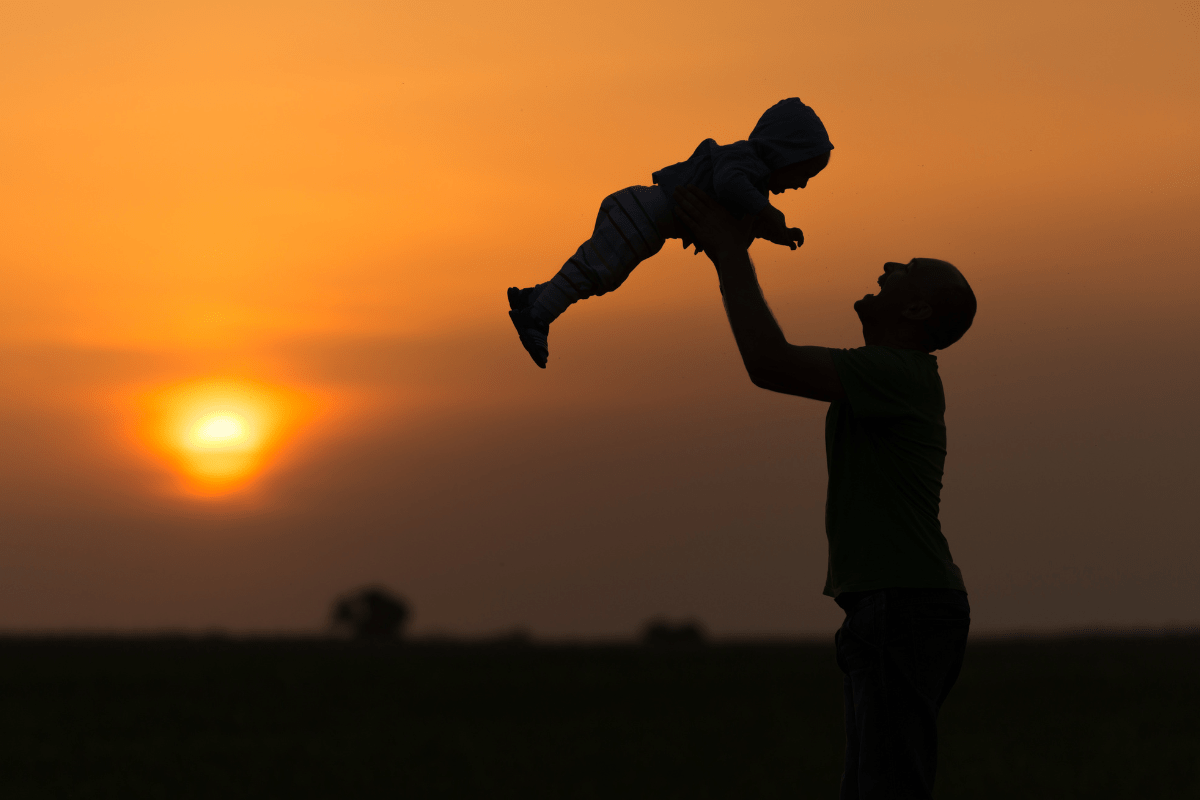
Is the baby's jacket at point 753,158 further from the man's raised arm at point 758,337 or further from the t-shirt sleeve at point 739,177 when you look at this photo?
the man's raised arm at point 758,337

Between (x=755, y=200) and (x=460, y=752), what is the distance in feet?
116

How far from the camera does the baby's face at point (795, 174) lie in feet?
19.0

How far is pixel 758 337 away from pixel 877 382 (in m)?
0.58

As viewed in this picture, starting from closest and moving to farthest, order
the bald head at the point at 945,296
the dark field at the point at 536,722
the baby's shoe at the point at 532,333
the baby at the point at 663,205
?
1. the bald head at the point at 945,296
2. the baby at the point at 663,205
3. the baby's shoe at the point at 532,333
4. the dark field at the point at 536,722

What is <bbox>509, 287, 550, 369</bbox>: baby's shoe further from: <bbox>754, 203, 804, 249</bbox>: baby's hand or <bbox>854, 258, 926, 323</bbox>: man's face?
<bbox>854, 258, 926, 323</bbox>: man's face

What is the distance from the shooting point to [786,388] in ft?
17.1

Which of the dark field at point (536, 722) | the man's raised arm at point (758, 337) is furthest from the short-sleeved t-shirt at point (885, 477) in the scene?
the dark field at point (536, 722)

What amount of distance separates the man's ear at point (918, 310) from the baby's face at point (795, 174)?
840 mm

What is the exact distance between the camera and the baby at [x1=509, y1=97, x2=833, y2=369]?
5707 mm

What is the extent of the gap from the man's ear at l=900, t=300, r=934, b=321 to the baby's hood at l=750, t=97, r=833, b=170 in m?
0.87

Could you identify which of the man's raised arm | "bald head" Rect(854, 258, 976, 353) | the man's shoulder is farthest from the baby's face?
the man's shoulder

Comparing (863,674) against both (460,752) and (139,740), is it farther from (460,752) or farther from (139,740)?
(139,740)

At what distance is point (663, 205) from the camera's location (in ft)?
19.0

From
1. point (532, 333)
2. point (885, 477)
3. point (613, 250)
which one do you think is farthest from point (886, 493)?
point (532, 333)
